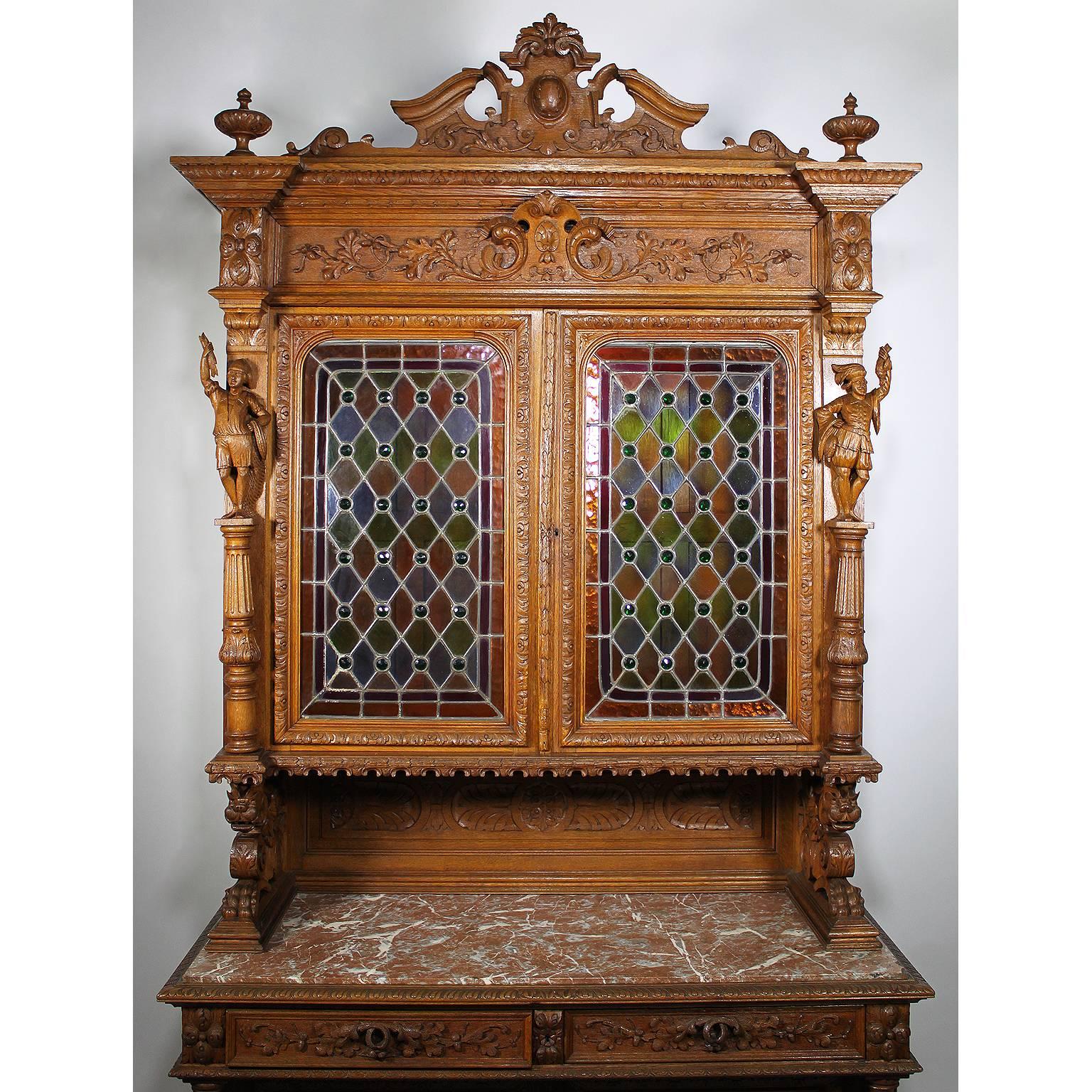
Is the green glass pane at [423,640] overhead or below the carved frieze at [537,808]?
overhead

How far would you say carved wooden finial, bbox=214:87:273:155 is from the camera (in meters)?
2.40

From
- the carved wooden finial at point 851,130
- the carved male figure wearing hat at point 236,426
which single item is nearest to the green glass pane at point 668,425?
the carved wooden finial at point 851,130

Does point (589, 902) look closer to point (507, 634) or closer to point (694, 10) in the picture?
point (507, 634)

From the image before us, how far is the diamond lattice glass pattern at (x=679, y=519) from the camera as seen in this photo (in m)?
2.53

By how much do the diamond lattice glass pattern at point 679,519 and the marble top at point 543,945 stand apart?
1.85 feet

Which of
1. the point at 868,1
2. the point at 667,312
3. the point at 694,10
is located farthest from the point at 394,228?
the point at 868,1

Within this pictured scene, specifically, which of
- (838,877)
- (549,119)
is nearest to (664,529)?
(838,877)

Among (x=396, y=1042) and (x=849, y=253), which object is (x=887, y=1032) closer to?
(x=396, y=1042)

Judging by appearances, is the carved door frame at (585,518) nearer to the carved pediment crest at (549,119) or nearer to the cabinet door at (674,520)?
the cabinet door at (674,520)

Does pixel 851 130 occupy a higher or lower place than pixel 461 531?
higher

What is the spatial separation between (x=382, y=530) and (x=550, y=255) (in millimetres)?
811

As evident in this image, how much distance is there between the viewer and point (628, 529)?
2533mm

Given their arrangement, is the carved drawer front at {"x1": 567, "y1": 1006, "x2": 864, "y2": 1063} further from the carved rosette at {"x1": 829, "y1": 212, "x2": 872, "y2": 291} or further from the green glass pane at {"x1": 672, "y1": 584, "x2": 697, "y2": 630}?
the carved rosette at {"x1": 829, "y1": 212, "x2": 872, "y2": 291}

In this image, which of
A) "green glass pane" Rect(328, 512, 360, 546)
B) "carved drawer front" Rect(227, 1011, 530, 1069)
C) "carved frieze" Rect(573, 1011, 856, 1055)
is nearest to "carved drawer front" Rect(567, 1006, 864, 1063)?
"carved frieze" Rect(573, 1011, 856, 1055)
